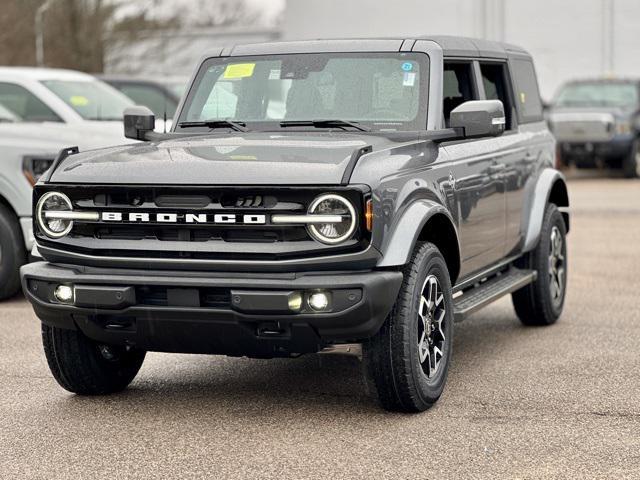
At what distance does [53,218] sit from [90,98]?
250 inches

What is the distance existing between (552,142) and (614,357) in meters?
2.12

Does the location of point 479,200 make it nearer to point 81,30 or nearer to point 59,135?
point 59,135

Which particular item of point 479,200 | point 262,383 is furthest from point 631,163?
point 262,383

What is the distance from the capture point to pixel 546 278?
28.1 feet

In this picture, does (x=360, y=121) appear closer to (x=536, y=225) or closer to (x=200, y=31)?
(x=536, y=225)

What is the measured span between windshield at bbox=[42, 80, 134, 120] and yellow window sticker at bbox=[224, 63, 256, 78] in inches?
174

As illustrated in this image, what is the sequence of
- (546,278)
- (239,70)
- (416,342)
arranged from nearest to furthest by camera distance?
(416,342) → (239,70) → (546,278)

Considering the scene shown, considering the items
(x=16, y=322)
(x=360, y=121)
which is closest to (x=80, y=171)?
(x=360, y=121)

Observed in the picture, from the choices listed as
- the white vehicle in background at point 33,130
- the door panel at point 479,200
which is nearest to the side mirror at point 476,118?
the door panel at point 479,200

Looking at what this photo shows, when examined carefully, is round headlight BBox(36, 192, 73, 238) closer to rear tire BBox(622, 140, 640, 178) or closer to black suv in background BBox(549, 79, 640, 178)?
black suv in background BBox(549, 79, 640, 178)

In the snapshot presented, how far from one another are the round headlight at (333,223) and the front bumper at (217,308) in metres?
0.16

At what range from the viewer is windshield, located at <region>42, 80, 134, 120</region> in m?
11.7

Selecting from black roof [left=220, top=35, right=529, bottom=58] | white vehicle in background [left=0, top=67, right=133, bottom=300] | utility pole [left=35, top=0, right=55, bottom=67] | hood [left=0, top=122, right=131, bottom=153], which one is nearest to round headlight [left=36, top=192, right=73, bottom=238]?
black roof [left=220, top=35, right=529, bottom=58]

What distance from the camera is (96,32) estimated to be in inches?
1387
